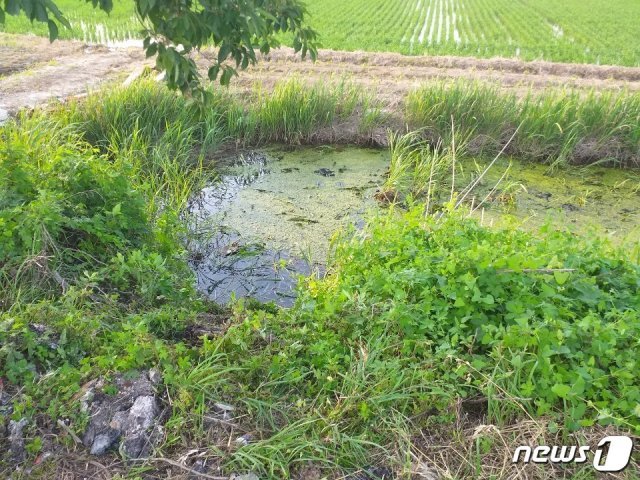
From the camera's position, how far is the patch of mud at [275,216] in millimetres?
3609

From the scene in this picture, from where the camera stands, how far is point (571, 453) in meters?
1.81

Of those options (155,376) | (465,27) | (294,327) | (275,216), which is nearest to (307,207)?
(275,216)

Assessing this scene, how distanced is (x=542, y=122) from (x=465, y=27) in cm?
978

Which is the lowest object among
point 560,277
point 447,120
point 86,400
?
point 86,400

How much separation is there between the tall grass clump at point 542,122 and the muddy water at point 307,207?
237 millimetres

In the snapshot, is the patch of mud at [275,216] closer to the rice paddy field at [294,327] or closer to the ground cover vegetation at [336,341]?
the rice paddy field at [294,327]

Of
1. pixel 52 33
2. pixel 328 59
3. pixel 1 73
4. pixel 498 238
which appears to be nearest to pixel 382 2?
pixel 328 59

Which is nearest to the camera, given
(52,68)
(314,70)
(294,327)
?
(294,327)

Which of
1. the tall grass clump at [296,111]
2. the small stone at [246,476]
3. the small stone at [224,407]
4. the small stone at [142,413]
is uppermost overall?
the tall grass clump at [296,111]

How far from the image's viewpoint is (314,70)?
8.42 meters

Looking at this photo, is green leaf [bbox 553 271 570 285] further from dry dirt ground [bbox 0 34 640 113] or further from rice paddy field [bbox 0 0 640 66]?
rice paddy field [bbox 0 0 640 66]

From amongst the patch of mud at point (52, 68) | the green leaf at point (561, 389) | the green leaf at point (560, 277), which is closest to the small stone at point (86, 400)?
the green leaf at point (561, 389)

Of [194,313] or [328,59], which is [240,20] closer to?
[194,313]

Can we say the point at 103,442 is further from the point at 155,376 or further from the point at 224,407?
the point at 224,407
